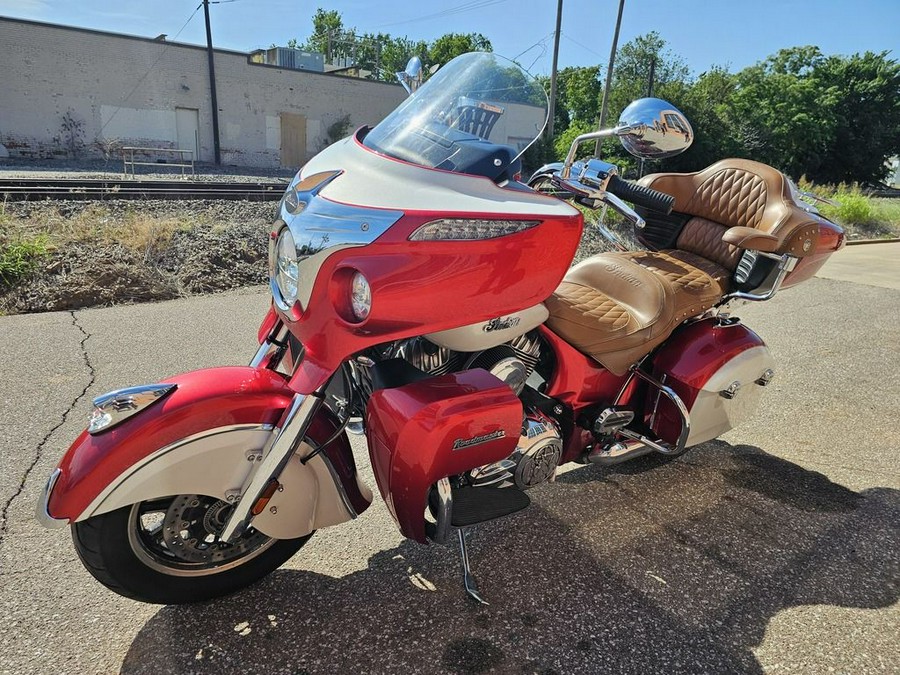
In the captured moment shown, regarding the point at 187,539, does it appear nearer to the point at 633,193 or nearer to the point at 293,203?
the point at 293,203

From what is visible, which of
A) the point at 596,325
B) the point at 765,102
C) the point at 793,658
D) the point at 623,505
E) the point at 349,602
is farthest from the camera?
the point at 765,102

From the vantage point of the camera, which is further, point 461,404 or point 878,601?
point 878,601

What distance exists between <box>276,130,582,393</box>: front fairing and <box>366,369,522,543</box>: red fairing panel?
22cm

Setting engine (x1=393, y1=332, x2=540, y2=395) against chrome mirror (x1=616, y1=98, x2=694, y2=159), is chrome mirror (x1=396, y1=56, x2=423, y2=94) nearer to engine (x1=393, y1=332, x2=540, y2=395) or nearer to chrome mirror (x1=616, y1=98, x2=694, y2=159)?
chrome mirror (x1=616, y1=98, x2=694, y2=159)

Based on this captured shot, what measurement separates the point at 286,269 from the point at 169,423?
1.93 feet

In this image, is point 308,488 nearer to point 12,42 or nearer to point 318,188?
point 318,188

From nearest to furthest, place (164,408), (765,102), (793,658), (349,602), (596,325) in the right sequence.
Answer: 1. (164,408)
2. (793,658)
3. (349,602)
4. (596,325)
5. (765,102)

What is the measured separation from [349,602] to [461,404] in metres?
0.91

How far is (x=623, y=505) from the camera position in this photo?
9.93 feet

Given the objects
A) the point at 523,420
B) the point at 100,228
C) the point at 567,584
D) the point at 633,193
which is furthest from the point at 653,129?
the point at 100,228

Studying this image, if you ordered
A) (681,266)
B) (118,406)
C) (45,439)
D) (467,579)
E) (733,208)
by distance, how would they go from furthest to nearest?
1. (45,439)
2. (733,208)
3. (681,266)
4. (467,579)
5. (118,406)

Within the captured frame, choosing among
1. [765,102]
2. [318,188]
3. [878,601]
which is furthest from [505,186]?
[765,102]

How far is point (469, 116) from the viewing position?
2.14 meters

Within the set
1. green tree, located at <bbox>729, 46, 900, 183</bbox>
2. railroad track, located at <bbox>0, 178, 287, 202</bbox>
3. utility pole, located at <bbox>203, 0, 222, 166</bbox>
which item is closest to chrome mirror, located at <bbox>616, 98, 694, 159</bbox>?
railroad track, located at <bbox>0, 178, 287, 202</bbox>
